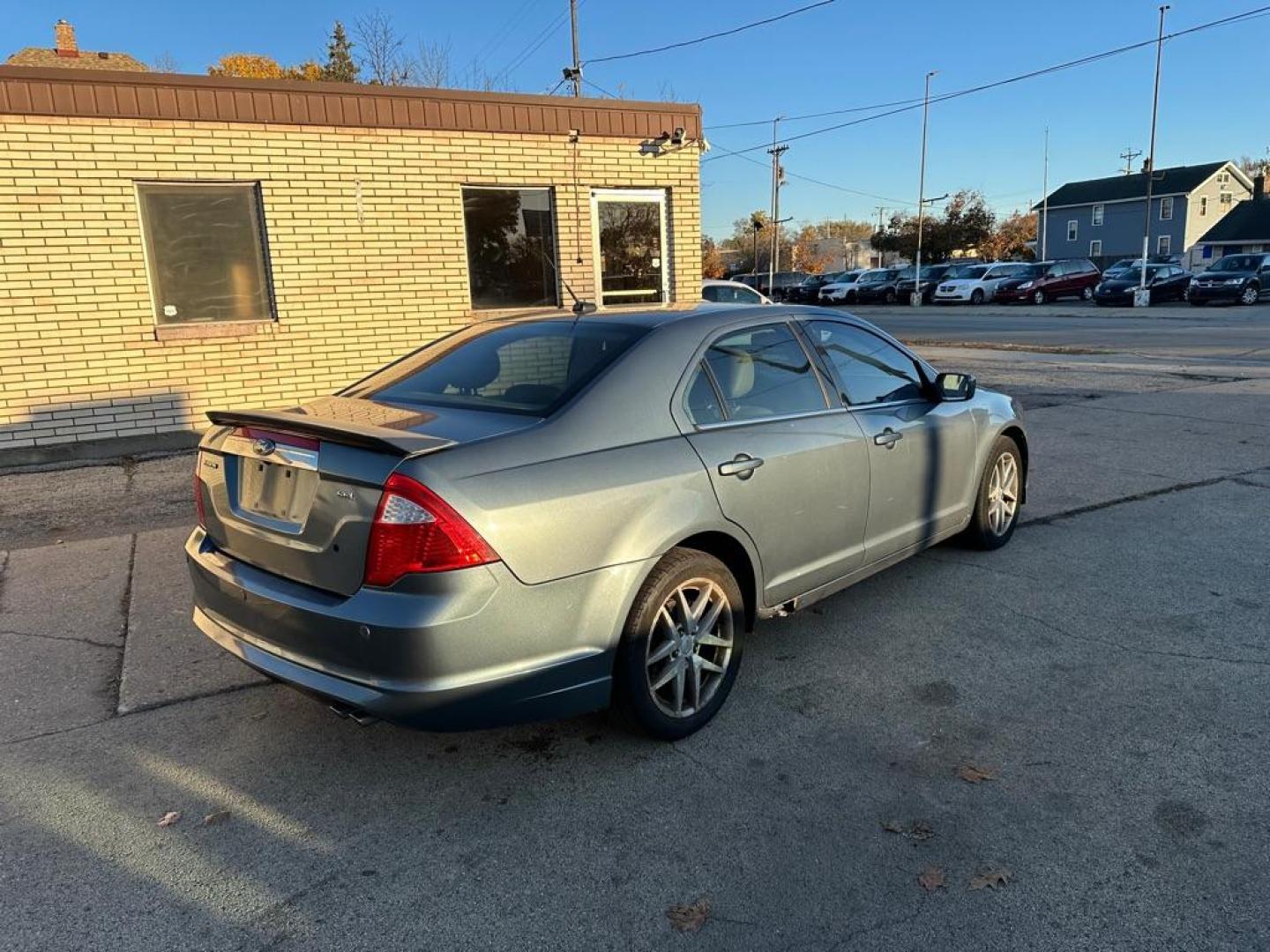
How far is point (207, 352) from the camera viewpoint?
8516mm

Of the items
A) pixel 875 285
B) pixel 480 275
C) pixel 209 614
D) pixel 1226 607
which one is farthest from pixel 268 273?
pixel 875 285

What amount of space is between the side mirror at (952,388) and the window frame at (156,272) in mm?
6476

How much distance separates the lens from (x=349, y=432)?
2.90m

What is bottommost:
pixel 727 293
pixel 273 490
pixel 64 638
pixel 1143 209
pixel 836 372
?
pixel 64 638

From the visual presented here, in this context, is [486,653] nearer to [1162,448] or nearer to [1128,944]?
[1128,944]

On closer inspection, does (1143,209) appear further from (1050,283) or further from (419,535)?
(419,535)

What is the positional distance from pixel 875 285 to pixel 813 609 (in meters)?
43.0

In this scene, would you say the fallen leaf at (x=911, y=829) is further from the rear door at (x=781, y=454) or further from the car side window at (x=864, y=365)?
the car side window at (x=864, y=365)

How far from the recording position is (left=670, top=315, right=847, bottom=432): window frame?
135 inches

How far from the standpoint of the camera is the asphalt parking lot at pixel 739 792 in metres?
2.46

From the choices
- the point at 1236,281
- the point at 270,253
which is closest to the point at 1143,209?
the point at 1236,281

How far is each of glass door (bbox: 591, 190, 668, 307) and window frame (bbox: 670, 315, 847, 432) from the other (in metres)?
6.35

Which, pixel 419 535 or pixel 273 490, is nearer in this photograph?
pixel 419 535

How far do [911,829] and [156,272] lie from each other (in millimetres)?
8105
